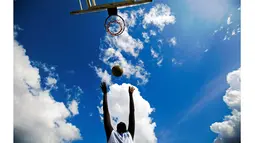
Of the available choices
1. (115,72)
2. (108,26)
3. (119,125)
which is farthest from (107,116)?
(108,26)

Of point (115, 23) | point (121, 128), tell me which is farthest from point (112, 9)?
point (121, 128)

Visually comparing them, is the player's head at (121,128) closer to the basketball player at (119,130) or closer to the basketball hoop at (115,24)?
the basketball player at (119,130)

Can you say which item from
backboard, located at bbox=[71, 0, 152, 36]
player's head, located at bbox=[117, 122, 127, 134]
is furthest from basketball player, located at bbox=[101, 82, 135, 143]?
backboard, located at bbox=[71, 0, 152, 36]

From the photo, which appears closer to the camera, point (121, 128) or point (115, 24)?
point (121, 128)

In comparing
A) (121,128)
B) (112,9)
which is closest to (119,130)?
(121,128)

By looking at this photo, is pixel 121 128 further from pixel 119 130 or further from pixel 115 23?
pixel 115 23

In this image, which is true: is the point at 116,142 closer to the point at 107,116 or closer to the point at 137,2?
the point at 107,116

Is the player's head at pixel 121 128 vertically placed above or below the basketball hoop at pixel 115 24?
below

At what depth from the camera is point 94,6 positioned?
7.59m

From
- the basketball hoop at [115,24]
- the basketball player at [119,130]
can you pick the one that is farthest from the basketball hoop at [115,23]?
the basketball player at [119,130]

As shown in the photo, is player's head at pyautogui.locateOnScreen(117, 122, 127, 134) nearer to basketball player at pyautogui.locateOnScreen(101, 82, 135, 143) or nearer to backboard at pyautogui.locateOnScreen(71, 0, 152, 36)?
basketball player at pyautogui.locateOnScreen(101, 82, 135, 143)

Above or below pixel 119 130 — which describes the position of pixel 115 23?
above

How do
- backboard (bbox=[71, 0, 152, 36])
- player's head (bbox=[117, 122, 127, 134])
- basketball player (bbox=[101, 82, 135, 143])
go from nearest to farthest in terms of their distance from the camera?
1. basketball player (bbox=[101, 82, 135, 143])
2. player's head (bbox=[117, 122, 127, 134])
3. backboard (bbox=[71, 0, 152, 36])

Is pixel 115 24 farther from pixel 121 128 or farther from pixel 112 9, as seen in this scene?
pixel 121 128
